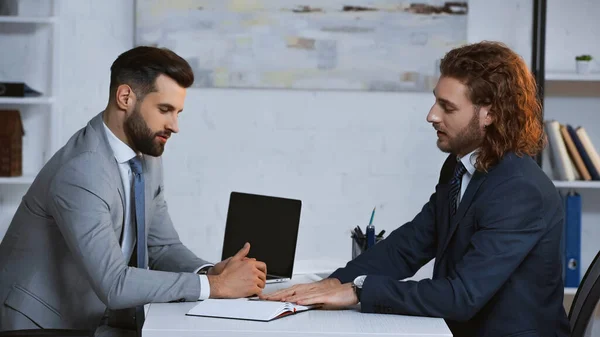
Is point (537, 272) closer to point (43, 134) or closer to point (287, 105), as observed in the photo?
point (287, 105)

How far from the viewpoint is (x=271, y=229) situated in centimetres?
237

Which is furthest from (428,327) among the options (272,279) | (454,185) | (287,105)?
(287,105)

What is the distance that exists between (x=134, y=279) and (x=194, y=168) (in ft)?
5.59

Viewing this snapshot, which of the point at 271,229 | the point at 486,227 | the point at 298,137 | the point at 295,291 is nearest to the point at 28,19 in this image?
the point at 298,137

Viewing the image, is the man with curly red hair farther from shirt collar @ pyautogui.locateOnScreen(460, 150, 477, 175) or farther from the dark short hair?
the dark short hair

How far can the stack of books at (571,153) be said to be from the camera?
3441 millimetres

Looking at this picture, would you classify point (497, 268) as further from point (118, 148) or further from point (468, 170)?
point (118, 148)

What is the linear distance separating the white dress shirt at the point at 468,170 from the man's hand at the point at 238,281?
55cm

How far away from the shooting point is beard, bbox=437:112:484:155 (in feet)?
7.03

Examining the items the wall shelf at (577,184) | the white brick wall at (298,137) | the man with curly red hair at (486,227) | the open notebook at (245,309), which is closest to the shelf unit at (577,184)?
the wall shelf at (577,184)

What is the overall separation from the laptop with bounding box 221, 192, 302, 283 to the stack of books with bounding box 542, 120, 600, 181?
1542 mm

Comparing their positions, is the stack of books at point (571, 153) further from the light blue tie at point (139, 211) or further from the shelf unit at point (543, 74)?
the light blue tie at point (139, 211)

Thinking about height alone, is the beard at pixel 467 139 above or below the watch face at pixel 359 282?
above

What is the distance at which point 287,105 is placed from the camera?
3.62 meters
